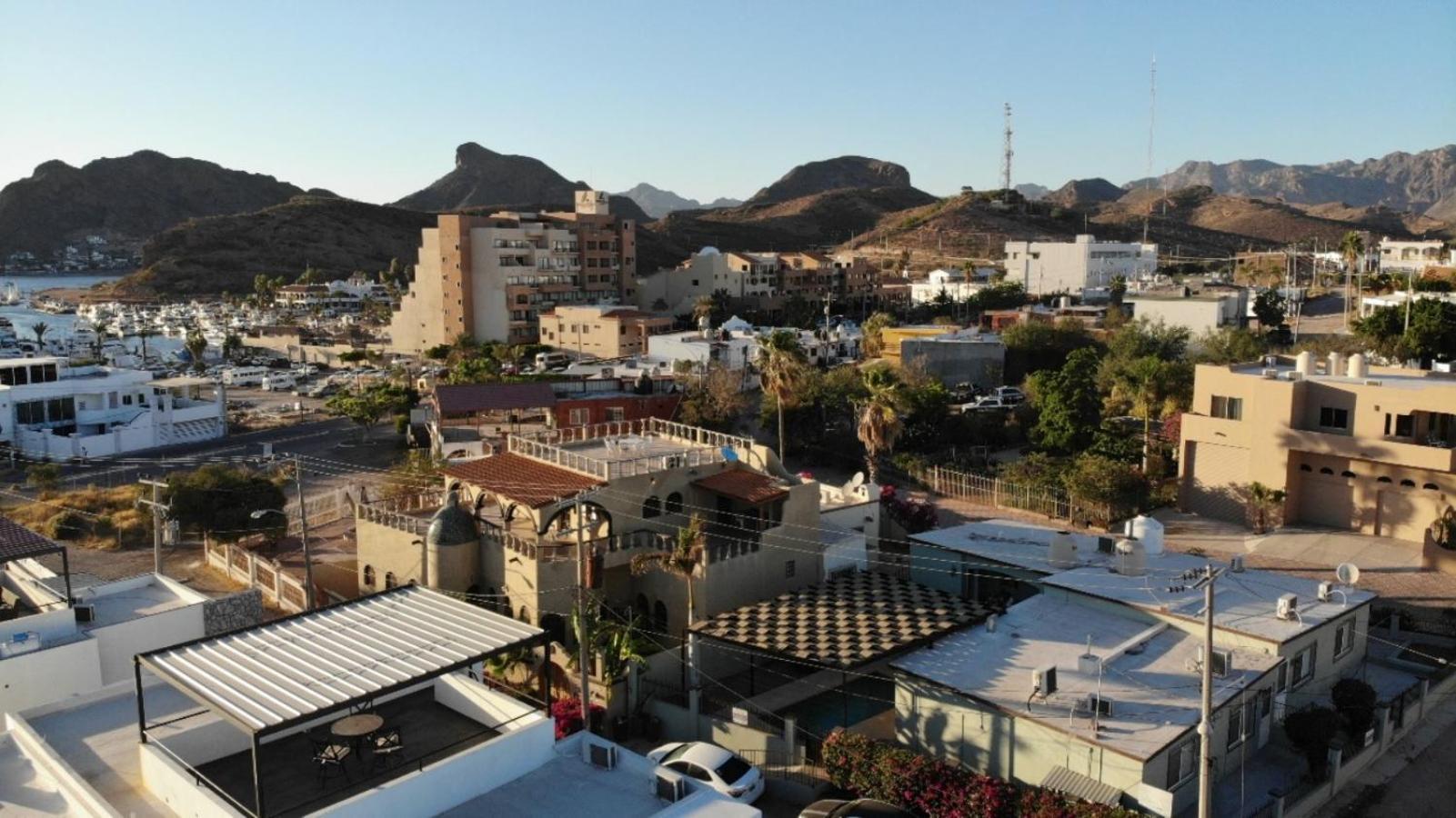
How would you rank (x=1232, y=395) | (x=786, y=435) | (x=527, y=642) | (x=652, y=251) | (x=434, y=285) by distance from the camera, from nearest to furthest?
1. (x=527, y=642)
2. (x=1232, y=395)
3. (x=786, y=435)
4. (x=434, y=285)
5. (x=652, y=251)

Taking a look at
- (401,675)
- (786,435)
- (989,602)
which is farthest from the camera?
(786,435)

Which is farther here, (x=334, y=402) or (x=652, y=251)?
(x=652, y=251)

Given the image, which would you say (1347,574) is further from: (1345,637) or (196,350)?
(196,350)

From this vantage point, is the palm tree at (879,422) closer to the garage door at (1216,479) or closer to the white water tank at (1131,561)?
the garage door at (1216,479)

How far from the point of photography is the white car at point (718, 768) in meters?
19.4

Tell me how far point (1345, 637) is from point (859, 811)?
1304cm

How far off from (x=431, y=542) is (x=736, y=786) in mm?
11603

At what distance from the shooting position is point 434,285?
97062 millimetres

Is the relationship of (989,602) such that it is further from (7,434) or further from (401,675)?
(7,434)

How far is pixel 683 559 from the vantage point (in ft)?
82.7

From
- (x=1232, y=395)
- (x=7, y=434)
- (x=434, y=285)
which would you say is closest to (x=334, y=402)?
(x=7, y=434)

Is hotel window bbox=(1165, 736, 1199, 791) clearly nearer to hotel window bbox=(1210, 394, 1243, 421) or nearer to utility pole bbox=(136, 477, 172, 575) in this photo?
hotel window bbox=(1210, 394, 1243, 421)

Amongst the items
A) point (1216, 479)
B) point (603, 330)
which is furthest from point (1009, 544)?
point (603, 330)

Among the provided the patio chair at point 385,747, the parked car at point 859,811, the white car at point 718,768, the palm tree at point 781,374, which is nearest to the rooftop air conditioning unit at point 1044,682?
the parked car at point 859,811
